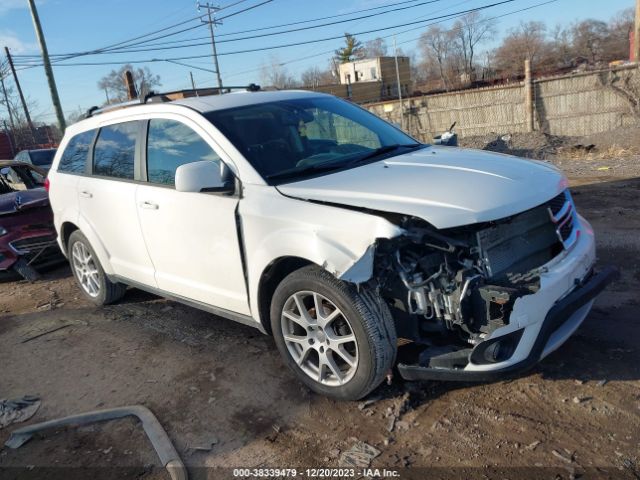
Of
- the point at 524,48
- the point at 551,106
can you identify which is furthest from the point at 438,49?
the point at 551,106

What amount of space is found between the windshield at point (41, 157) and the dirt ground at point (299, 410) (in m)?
15.2

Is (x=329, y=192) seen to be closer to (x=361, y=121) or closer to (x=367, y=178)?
(x=367, y=178)

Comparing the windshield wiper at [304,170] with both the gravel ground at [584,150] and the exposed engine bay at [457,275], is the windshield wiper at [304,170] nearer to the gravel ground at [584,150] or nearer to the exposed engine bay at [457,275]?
the exposed engine bay at [457,275]

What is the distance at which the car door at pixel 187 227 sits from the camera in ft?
12.0

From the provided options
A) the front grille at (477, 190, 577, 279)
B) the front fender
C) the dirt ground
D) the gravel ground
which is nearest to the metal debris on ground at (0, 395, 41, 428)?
the dirt ground

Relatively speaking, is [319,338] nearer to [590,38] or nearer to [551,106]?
[551,106]

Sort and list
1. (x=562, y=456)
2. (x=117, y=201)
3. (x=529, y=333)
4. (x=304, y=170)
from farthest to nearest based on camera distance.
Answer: (x=117, y=201)
(x=304, y=170)
(x=529, y=333)
(x=562, y=456)

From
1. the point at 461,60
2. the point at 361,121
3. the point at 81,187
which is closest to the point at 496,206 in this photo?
the point at 361,121

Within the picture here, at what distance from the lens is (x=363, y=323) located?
9.55ft

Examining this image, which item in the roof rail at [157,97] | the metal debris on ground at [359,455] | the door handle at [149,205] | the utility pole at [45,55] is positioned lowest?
the metal debris on ground at [359,455]

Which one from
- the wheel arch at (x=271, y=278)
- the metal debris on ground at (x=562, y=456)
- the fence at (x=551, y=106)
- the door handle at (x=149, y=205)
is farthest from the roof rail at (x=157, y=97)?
the fence at (x=551, y=106)

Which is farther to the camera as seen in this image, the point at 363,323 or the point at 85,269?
the point at 85,269

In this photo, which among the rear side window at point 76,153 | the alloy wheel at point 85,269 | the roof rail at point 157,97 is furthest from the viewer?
the alloy wheel at point 85,269

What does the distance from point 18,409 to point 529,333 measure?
3426 millimetres
